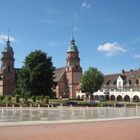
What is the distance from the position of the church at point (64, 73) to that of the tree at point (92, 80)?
1536 inches

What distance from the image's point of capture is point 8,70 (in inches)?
5640

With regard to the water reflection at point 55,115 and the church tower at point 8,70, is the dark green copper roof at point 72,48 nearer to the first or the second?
the church tower at point 8,70

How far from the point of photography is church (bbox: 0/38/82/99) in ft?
439

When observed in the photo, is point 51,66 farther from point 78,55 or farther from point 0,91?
point 0,91

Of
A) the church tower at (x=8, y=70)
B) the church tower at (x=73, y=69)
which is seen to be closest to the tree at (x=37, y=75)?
the church tower at (x=73, y=69)

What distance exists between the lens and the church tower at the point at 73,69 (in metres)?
134

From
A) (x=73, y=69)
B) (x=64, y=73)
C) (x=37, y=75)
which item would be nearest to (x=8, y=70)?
(x=64, y=73)

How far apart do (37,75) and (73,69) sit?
6666 cm

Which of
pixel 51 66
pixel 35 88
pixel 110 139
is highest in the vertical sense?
pixel 51 66

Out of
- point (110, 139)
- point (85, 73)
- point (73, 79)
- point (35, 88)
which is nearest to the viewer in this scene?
point (110, 139)

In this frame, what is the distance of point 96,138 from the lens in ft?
61.8

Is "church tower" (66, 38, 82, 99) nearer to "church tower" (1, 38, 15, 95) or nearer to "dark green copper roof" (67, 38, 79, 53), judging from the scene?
"dark green copper roof" (67, 38, 79, 53)

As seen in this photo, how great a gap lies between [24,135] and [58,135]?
1809 mm

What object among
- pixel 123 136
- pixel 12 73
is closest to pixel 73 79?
pixel 12 73
